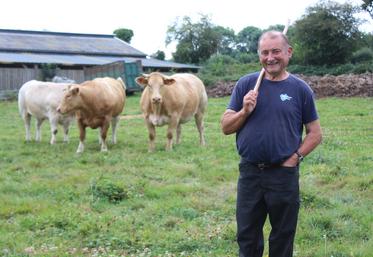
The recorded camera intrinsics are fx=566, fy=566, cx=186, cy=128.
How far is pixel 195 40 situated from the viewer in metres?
70.4

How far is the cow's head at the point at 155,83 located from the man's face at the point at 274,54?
8715 millimetres

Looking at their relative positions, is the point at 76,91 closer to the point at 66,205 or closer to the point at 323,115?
the point at 66,205

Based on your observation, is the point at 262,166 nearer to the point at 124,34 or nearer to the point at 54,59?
the point at 54,59

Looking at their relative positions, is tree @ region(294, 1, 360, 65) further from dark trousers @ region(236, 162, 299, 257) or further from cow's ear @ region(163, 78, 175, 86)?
dark trousers @ region(236, 162, 299, 257)

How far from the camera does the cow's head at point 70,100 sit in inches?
550

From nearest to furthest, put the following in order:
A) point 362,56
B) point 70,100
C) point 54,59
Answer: point 70,100 → point 54,59 → point 362,56

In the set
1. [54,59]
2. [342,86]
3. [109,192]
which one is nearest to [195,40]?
[54,59]

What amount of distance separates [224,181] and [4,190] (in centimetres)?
388

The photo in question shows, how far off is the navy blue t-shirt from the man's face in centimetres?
13

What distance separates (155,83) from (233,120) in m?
9.00

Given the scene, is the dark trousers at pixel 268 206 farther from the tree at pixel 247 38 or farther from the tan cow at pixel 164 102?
the tree at pixel 247 38

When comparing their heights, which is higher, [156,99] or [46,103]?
[156,99]

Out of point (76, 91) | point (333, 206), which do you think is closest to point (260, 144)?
point (333, 206)

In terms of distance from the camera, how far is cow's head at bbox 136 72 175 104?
44.4 ft
